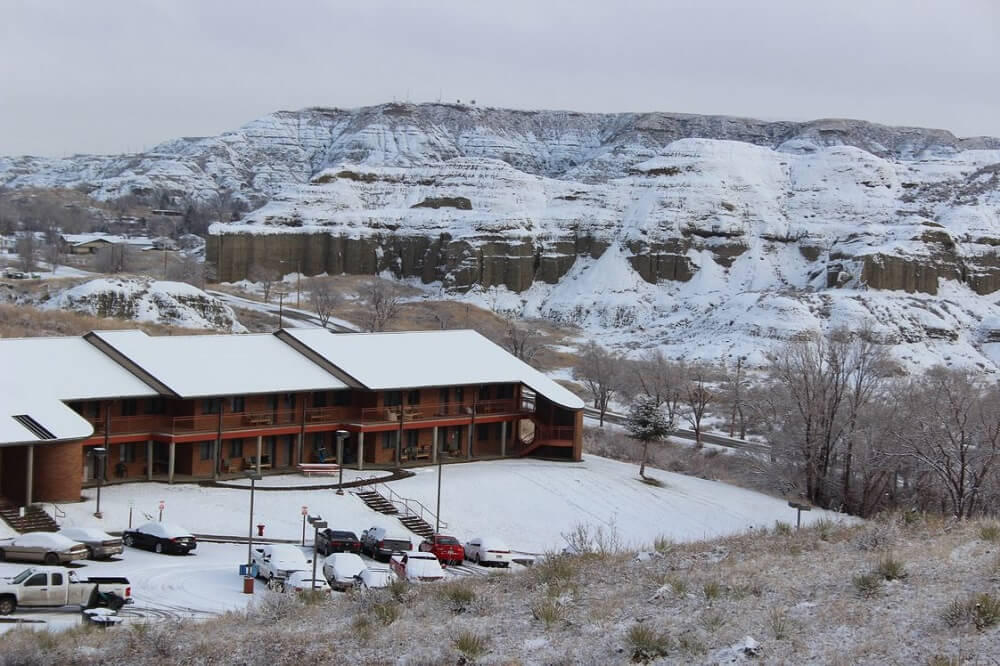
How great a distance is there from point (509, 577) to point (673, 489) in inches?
1203

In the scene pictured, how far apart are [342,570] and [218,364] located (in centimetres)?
2035

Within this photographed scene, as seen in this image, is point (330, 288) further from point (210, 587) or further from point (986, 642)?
point (986, 642)

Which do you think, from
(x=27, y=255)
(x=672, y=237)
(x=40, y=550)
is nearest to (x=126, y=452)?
(x=40, y=550)

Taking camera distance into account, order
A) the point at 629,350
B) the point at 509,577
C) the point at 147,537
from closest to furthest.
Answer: the point at 509,577
the point at 147,537
the point at 629,350

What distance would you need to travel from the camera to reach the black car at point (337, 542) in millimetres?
35969

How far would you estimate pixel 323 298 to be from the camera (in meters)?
115

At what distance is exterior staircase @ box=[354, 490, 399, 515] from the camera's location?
4306 centimetres

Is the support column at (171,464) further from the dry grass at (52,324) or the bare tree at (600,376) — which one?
the bare tree at (600,376)

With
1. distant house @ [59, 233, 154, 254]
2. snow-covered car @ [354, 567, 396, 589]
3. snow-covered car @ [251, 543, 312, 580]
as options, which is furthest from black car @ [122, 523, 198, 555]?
distant house @ [59, 233, 154, 254]

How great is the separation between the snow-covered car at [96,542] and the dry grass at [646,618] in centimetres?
1194

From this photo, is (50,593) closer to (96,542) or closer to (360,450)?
(96,542)

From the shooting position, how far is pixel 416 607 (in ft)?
64.6

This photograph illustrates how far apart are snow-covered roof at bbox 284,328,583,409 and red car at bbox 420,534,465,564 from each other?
1344cm

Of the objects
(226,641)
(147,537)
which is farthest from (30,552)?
(226,641)
